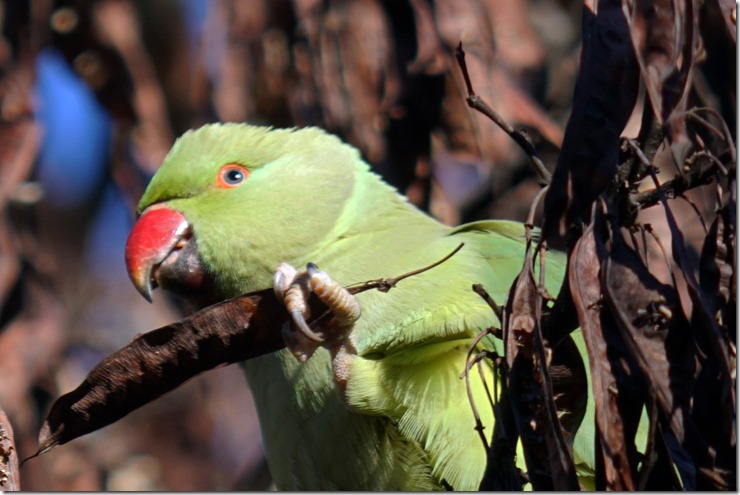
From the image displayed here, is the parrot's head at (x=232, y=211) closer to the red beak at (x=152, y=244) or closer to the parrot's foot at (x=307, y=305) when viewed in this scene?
the red beak at (x=152, y=244)

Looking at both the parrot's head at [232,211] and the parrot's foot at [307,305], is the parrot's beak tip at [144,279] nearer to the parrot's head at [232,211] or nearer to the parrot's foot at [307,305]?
the parrot's head at [232,211]

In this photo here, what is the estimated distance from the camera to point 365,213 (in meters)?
2.92

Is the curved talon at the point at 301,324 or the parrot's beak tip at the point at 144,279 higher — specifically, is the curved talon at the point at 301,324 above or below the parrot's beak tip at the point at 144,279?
below

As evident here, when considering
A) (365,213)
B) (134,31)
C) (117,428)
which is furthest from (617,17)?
(117,428)

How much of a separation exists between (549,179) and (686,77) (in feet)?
1.02

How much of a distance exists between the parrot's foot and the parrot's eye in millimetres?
808

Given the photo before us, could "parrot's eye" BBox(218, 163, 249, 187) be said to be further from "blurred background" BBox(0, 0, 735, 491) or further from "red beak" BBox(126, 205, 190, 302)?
"blurred background" BBox(0, 0, 735, 491)

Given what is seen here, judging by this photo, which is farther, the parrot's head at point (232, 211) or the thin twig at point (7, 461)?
the parrot's head at point (232, 211)

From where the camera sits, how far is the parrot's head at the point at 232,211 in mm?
2766

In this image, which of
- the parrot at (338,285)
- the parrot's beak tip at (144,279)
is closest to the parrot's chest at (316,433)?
the parrot at (338,285)

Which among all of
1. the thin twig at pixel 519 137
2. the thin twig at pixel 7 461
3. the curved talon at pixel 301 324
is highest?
the thin twig at pixel 519 137

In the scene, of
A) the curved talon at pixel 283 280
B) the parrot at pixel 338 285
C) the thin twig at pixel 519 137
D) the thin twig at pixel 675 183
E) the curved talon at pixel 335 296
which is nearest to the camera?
the thin twig at pixel 675 183

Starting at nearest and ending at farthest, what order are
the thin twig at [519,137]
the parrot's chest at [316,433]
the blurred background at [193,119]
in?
1. the thin twig at [519,137]
2. the parrot's chest at [316,433]
3. the blurred background at [193,119]

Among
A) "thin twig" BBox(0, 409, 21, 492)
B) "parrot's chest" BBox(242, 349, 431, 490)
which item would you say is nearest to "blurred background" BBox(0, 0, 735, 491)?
"parrot's chest" BBox(242, 349, 431, 490)
